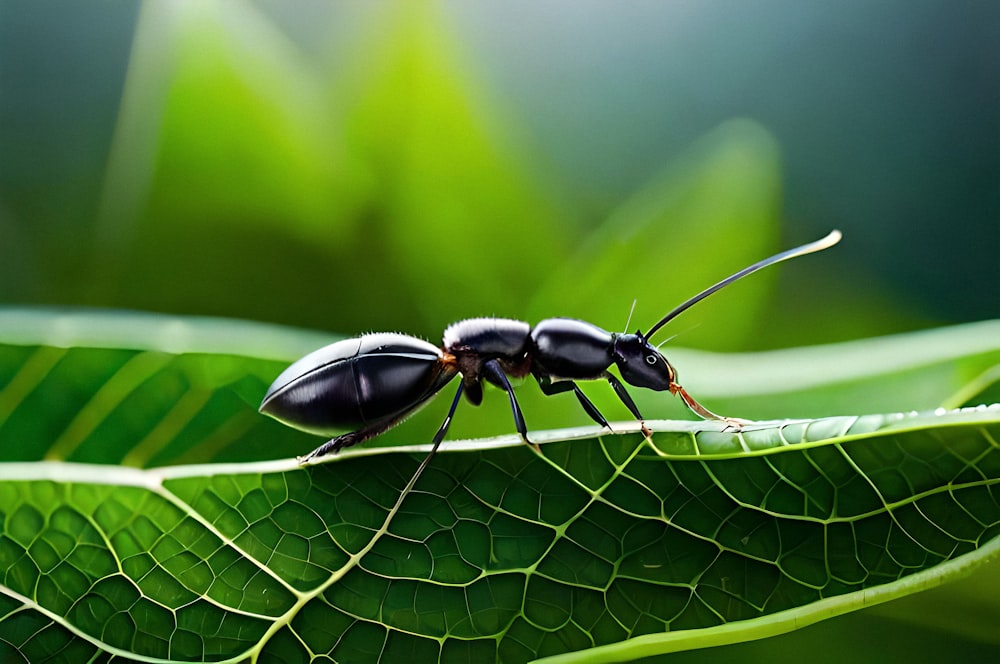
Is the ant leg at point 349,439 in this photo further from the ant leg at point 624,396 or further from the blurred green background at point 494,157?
the blurred green background at point 494,157

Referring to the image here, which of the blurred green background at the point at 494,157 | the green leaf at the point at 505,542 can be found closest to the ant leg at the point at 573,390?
the green leaf at the point at 505,542

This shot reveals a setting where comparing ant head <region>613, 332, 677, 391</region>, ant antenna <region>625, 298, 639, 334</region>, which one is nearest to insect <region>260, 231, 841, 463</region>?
ant head <region>613, 332, 677, 391</region>

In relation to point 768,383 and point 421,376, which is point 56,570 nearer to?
point 421,376

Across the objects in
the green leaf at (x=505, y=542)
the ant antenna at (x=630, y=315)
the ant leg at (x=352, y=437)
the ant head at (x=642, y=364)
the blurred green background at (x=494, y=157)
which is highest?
the blurred green background at (x=494, y=157)

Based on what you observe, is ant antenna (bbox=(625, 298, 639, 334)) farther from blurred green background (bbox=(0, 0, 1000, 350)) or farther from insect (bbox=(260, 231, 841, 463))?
insect (bbox=(260, 231, 841, 463))

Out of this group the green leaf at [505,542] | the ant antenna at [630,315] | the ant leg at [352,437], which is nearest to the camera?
the green leaf at [505,542]

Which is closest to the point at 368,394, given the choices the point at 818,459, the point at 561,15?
the point at 818,459
